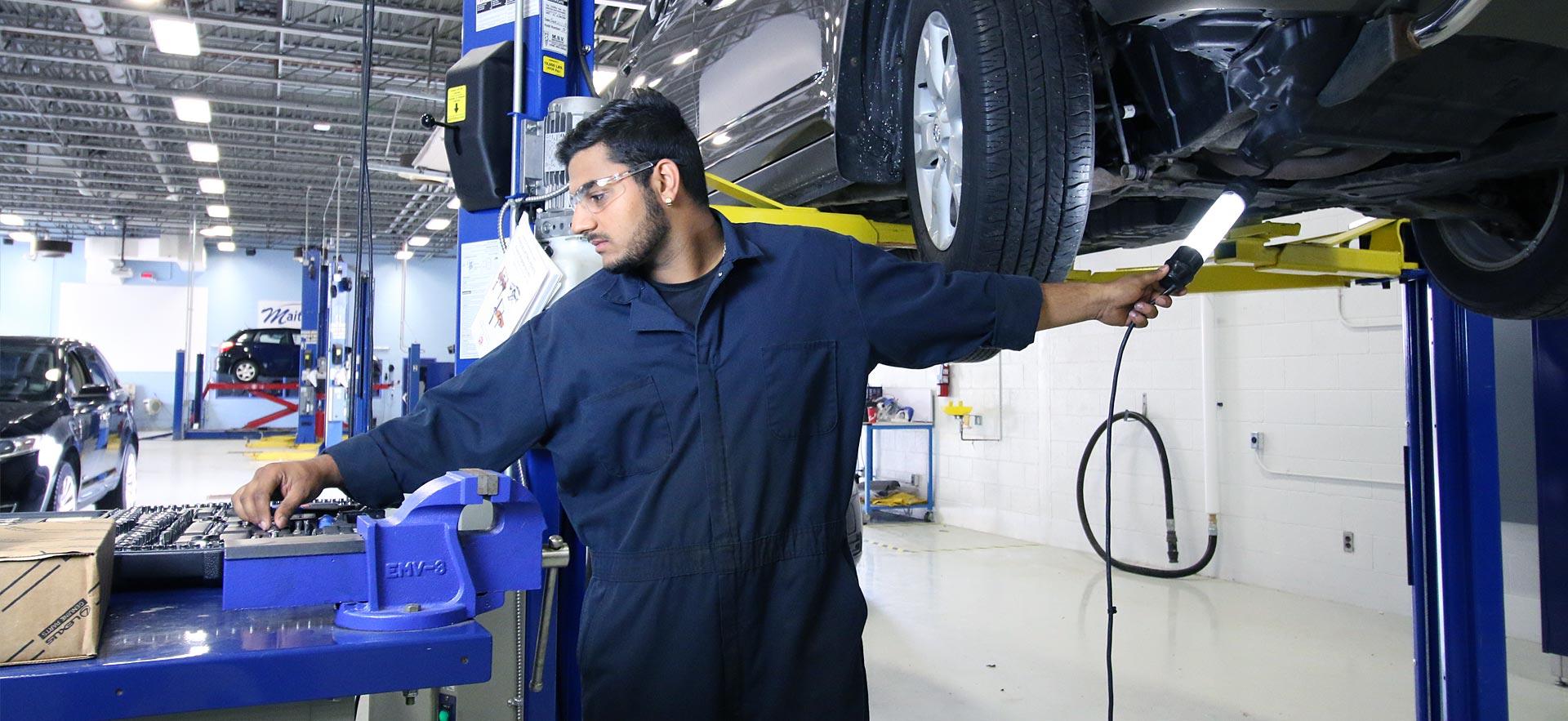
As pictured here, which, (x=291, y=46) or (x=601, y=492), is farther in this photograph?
(x=291, y=46)

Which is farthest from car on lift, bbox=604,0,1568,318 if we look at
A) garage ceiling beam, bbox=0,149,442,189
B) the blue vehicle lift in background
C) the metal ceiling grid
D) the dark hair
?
garage ceiling beam, bbox=0,149,442,189

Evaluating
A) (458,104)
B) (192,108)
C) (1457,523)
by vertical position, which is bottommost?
(1457,523)

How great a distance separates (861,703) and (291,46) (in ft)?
33.2

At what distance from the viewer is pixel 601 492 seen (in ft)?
5.25

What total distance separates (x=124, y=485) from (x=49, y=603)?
6973 mm

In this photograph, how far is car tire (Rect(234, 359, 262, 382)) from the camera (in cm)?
1552

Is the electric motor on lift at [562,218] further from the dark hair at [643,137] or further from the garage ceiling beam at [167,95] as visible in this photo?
the garage ceiling beam at [167,95]

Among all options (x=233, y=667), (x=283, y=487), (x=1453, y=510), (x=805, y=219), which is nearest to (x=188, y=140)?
(x=805, y=219)

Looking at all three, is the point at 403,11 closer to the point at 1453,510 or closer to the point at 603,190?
the point at 603,190

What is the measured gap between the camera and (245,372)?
15.5 m

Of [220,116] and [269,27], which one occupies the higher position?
[220,116]

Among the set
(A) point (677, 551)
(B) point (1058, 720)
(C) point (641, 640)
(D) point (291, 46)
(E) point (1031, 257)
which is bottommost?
(B) point (1058, 720)

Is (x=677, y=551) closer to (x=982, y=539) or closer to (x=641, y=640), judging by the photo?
(x=641, y=640)

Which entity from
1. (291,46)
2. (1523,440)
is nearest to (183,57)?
(291,46)
